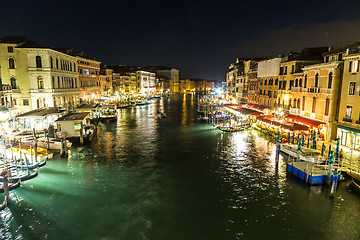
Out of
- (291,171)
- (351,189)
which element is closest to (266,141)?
(291,171)

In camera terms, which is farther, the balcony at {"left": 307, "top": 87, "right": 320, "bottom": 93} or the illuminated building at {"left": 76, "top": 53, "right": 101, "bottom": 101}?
the illuminated building at {"left": 76, "top": 53, "right": 101, "bottom": 101}

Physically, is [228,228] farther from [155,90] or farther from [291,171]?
[155,90]

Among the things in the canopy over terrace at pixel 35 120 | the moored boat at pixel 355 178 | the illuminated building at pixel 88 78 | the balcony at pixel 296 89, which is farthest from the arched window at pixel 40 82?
the moored boat at pixel 355 178

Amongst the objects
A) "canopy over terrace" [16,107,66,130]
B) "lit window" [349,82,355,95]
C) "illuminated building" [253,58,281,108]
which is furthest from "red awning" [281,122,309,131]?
"canopy over terrace" [16,107,66,130]

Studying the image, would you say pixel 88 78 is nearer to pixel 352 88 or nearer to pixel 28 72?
pixel 28 72

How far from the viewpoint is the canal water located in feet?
45.0

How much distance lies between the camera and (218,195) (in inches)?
693

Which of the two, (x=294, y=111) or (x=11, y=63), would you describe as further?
(x=11, y=63)

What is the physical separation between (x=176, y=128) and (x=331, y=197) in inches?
1120

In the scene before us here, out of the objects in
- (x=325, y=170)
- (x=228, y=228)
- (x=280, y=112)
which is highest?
(x=280, y=112)

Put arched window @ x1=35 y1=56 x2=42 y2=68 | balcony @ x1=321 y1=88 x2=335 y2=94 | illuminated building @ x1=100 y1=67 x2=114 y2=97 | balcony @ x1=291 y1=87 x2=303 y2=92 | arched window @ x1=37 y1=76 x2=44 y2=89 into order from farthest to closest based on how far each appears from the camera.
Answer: illuminated building @ x1=100 y1=67 x2=114 y2=97
arched window @ x1=37 y1=76 x2=44 y2=89
arched window @ x1=35 y1=56 x2=42 y2=68
balcony @ x1=291 y1=87 x2=303 y2=92
balcony @ x1=321 y1=88 x2=335 y2=94

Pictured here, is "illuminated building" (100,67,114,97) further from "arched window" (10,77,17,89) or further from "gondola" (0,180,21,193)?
"gondola" (0,180,21,193)

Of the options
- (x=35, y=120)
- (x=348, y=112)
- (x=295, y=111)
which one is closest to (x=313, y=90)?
(x=295, y=111)

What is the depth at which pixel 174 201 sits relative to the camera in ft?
55.1
